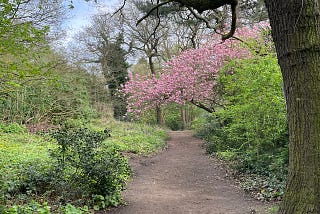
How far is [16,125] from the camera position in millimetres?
12539

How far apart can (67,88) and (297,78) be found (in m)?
14.0

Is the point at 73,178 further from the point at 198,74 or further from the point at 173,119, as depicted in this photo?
the point at 173,119

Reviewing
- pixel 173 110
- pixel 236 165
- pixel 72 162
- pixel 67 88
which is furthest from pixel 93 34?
pixel 72 162

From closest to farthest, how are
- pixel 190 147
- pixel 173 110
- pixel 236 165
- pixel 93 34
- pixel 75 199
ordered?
pixel 75 199 < pixel 236 165 < pixel 190 147 < pixel 93 34 < pixel 173 110

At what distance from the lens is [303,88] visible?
3158mm

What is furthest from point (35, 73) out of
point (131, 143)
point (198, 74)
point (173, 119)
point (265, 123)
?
point (173, 119)

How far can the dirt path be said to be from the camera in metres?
5.47

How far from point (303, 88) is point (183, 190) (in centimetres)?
455

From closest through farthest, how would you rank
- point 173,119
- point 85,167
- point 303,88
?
point 303,88 → point 85,167 → point 173,119

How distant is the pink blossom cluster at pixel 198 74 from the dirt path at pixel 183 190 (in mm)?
3575

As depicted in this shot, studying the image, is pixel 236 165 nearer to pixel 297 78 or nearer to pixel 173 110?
pixel 297 78

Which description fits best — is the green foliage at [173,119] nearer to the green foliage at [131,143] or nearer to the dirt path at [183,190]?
the green foliage at [131,143]

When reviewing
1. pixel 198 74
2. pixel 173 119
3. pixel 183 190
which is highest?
pixel 198 74

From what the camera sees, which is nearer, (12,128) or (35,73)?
(35,73)
